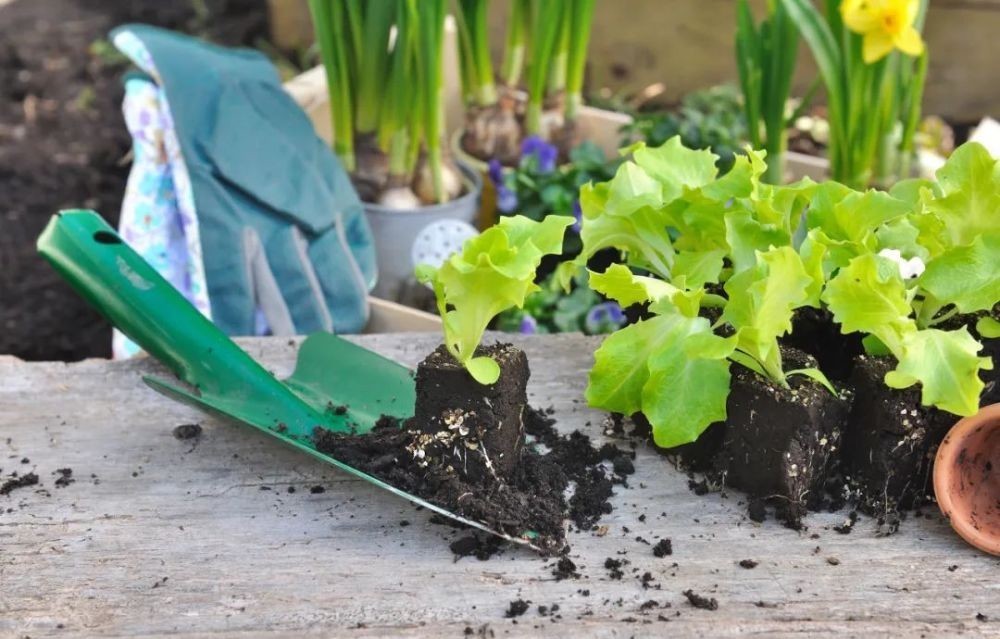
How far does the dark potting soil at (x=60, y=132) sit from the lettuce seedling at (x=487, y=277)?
1.42 m

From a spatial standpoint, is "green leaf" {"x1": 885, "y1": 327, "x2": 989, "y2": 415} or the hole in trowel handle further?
the hole in trowel handle

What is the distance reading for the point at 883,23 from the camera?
160 centimetres

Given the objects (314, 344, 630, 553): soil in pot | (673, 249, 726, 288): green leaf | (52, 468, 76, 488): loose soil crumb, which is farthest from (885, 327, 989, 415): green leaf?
(52, 468, 76, 488): loose soil crumb

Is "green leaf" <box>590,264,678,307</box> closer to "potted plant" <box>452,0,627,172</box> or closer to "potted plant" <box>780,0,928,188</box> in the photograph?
"potted plant" <box>780,0,928,188</box>

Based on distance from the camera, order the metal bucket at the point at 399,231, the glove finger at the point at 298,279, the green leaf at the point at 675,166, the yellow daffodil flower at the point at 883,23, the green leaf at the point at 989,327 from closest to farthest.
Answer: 1. the green leaf at the point at 989,327
2. the green leaf at the point at 675,166
3. the yellow daffodil flower at the point at 883,23
4. the glove finger at the point at 298,279
5. the metal bucket at the point at 399,231

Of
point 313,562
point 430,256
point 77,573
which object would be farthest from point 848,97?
point 77,573

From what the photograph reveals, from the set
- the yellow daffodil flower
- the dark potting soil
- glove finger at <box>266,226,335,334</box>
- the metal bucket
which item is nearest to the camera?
the yellow daffodil flower

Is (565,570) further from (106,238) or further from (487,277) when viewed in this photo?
(106,238)

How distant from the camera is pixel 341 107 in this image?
6.29ft

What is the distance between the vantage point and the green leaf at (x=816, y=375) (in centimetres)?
94

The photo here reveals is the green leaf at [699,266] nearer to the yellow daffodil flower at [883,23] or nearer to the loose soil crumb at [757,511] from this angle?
the loose soil crumb at [757,511]

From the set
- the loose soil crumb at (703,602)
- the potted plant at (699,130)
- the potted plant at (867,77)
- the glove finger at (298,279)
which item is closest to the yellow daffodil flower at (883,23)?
the potted plant at (867,77)

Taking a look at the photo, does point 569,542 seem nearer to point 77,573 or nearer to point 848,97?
point 77,573

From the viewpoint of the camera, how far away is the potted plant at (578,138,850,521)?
932 mm
